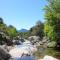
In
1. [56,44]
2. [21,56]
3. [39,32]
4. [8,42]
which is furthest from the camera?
[39,32]

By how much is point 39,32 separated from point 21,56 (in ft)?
286

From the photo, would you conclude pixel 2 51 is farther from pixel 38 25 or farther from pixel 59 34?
pixel 38 25

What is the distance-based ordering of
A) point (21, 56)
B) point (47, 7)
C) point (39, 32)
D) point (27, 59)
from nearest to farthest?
point (27, 59)
point (21, 56)
point (47, 7)
point (39, 32)

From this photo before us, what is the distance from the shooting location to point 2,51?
2594cm

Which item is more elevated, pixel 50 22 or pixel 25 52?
pixel 50 22

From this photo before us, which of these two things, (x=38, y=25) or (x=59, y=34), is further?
(x=38, y=25)

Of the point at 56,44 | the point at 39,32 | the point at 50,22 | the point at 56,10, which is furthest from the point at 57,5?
the point at 39,32

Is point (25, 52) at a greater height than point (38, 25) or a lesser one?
lesser

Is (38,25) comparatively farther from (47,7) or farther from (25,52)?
(25,52)

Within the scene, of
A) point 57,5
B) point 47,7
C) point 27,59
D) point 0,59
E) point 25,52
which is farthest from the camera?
point 47,7

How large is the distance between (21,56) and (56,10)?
62.1ft

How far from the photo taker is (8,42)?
66312 millimetres

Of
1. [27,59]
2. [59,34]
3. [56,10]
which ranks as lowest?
[27,59]

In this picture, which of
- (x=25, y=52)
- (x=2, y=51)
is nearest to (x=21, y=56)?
(x=25, y=52)
